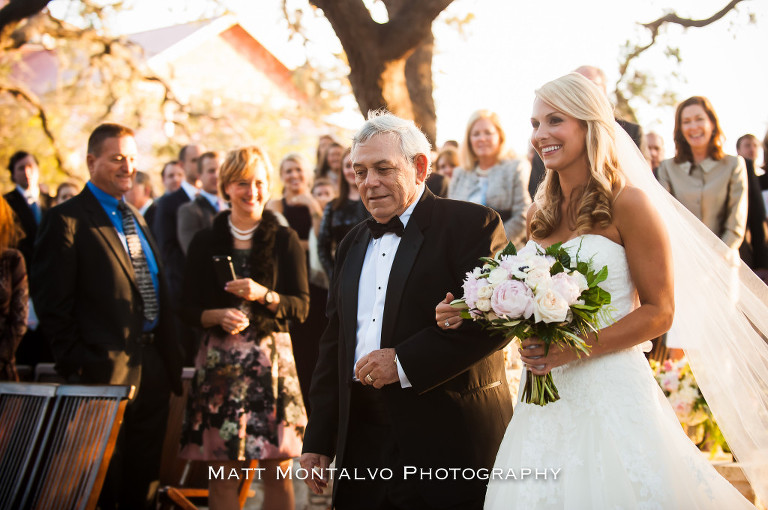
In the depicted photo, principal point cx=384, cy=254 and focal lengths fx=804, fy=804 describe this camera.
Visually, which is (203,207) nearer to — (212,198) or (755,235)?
(212,198)

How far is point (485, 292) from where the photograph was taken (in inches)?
121

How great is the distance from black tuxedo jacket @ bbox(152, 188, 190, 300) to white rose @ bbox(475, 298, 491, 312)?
5.30m

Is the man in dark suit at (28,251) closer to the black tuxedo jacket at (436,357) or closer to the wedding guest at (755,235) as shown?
the black tuxedo jacket at (436,357)

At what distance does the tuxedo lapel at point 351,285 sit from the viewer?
369 cm

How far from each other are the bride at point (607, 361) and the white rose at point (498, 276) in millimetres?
269

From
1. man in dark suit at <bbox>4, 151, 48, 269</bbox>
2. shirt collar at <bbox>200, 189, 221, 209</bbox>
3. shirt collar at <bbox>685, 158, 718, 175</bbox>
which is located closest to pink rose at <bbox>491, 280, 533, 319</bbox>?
shirt collar at <bbox>685, 158, 718, 175</bbox>

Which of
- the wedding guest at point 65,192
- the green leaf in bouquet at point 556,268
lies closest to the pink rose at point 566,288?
the green leaf in bouquet at point 556,268

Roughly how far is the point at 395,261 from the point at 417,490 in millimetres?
991

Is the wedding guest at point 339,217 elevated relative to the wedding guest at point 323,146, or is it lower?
lower

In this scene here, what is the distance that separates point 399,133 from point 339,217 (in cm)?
353

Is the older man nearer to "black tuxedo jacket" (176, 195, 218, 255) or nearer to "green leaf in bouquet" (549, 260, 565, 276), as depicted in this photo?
"black tuxedo jacket" (176, 195, 218, 255)

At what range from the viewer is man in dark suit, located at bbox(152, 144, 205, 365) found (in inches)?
310

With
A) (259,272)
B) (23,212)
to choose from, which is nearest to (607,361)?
(259,272)

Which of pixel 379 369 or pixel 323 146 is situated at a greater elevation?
pixel 323 146
